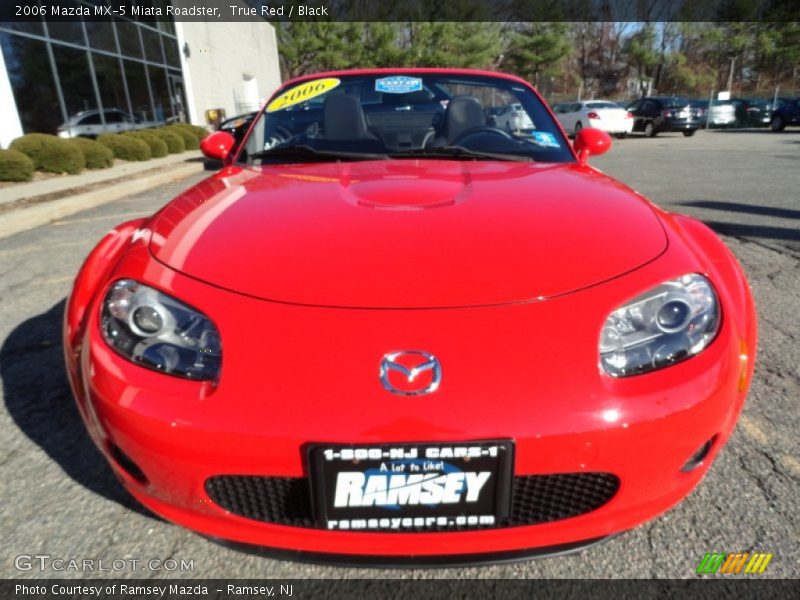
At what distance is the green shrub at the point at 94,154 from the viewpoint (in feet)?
33.9

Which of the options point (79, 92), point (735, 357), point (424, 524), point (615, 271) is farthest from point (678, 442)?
point (79, 92)

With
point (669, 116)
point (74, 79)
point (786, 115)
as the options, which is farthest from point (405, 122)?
point (786, 115)

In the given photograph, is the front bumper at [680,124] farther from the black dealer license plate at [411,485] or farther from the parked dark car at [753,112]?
the black dealer license plate at [411,485]

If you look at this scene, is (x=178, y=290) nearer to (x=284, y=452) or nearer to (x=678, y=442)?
(x=284, y=452)

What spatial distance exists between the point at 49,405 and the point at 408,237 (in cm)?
176

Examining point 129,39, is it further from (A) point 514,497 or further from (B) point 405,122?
(A) point 514,497

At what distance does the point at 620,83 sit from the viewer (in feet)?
159

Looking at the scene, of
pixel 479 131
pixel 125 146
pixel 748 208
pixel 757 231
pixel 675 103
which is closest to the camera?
pixel 479 131

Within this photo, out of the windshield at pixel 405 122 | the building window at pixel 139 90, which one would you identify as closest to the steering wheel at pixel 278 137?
the windshield at pixel 405 122

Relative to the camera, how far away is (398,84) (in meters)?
2.75

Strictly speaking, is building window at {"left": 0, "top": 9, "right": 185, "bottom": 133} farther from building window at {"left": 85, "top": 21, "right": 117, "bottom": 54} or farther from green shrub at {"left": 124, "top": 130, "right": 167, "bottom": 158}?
green shrub at {"left": 124, "top": 130, "right": 167, "bottom": 158}

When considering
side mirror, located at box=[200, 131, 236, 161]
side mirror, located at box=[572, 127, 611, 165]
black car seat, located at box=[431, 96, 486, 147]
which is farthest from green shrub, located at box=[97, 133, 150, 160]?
side mirror, located at box=[572, 127, 611, 165]

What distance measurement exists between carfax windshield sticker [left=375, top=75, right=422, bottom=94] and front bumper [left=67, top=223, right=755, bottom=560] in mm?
1821

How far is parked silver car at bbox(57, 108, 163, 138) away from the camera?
41.8 ft
